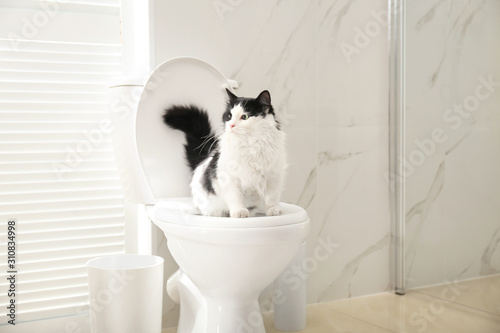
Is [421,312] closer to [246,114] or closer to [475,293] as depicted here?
[475,293]

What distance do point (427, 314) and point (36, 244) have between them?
1.57 m

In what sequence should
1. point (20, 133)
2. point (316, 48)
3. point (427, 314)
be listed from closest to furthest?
point (20, 133)
point (427, 314)
point (316, 48)

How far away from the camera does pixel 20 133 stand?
1934 mm

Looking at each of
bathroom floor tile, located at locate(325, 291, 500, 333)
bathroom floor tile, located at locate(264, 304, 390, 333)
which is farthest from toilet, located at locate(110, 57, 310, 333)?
bathroom floor tile, located at locate(325, 291, 500, 333)

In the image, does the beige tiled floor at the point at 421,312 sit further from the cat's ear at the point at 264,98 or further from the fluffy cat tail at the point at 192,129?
the cat's ear at the point at 264,98

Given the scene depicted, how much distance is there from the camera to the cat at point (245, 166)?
154 centimetres

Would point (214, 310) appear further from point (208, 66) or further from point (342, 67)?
point (342, 67)

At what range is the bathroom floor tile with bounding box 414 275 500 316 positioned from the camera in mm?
2050

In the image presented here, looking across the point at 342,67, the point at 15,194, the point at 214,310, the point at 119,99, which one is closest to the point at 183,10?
the point at 119,99

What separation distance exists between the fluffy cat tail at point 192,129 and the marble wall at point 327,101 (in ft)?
1.10

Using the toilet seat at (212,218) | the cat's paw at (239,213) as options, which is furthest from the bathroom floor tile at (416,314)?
the cat's paw at (239,213)

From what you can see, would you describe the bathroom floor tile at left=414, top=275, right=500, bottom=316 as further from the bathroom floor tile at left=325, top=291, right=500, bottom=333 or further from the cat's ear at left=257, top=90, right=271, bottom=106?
the cat's ear at left=257, top=90, right=271, bottom=106

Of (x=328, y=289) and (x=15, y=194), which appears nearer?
(x=15, y=194)

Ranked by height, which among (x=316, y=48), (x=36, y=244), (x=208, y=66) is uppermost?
(x=316, y=48)
